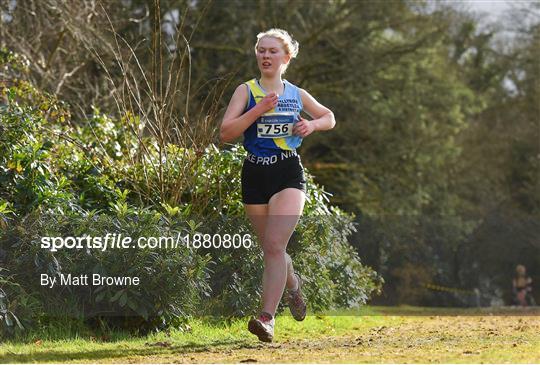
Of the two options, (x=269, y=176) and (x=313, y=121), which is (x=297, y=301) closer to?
(x=269, y=176)

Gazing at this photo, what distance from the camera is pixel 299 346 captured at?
21.7 feet

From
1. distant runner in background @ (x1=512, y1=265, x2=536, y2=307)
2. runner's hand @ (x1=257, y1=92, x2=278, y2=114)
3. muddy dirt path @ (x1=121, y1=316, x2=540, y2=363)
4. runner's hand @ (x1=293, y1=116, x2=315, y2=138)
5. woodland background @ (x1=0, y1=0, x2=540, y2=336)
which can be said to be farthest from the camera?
distant runner in background @ (x1=512, y1=265, x2=536, y2=307)

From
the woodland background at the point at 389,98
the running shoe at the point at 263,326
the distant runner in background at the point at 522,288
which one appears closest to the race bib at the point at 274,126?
the running shoe at the point at 263,326

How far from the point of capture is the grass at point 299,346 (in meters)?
5.85

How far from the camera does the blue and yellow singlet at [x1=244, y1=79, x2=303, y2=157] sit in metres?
6.46

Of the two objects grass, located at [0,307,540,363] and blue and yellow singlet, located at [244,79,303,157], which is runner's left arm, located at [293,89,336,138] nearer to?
blue and yellow singlet, located at [244,79,303,157]

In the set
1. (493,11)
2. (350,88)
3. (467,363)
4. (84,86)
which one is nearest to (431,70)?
(350,88)

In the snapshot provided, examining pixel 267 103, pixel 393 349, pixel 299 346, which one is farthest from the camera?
pixel 299 346

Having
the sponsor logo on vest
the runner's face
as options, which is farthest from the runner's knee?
the runner's face

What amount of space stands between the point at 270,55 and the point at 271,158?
0.67m

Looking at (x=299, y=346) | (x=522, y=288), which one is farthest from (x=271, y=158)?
(x=522, y=288)

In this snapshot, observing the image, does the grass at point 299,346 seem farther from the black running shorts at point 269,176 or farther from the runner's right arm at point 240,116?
the runner's right arm at point 240,116

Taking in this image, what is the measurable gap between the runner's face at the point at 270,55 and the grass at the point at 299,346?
1.81 m

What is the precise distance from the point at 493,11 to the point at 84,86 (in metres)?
16.6
